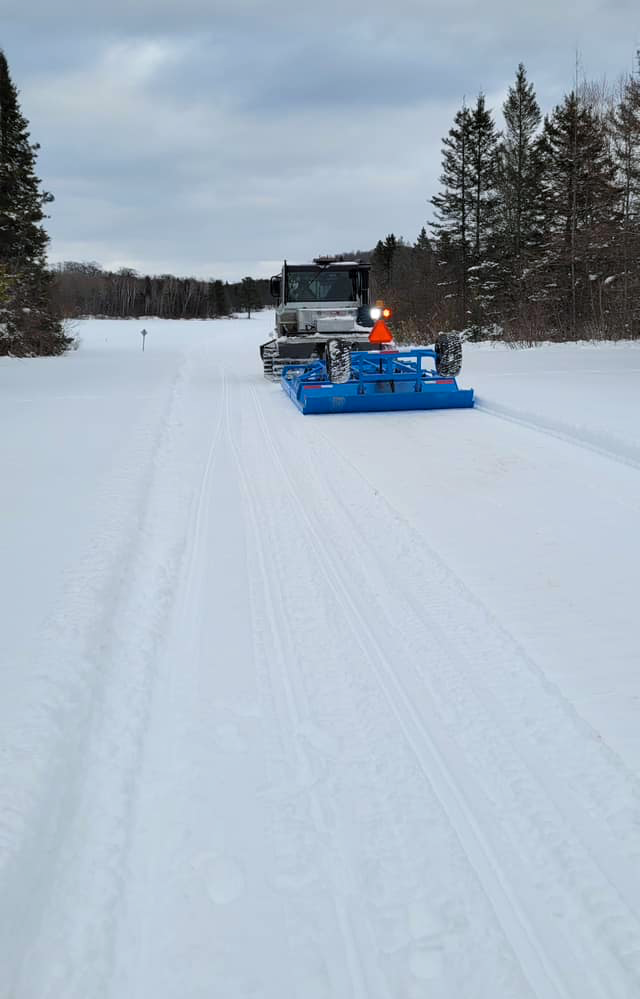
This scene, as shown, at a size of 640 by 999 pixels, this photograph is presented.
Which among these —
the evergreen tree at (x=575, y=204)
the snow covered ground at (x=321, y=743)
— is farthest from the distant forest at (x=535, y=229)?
the snow covered ground at (x=321, y=743)

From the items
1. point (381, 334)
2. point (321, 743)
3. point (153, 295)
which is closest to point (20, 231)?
point (381, 334)

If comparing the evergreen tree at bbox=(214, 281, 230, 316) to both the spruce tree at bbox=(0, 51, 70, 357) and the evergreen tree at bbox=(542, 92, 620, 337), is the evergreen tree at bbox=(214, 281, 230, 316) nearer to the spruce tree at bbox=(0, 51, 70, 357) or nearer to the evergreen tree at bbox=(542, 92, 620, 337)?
the spruce tree at bbox=(0, 51, 70, 357)

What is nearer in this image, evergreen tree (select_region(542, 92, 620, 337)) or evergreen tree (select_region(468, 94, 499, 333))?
evergreen tree (select_region(542, 92, 620, 337))

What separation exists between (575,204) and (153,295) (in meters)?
104

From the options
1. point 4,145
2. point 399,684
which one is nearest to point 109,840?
point 399,684

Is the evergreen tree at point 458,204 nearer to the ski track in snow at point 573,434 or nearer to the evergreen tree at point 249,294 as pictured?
the ski track in snow at point 573,434

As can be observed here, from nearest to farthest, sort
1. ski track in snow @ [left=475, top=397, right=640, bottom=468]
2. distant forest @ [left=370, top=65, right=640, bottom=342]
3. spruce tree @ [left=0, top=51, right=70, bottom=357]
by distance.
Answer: ski track in snow @ [left=475, top=397, right=640, bottom=468] < distant forest @ [left=370, top=65, right=640, bottom=342] < spruce tree @ [left=0, top=51, right=70, bottom=357]

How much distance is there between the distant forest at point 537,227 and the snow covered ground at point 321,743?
20489mm

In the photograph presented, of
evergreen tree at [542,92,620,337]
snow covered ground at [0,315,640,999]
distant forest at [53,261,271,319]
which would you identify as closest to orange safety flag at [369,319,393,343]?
snow covered ground at [0,315,640,999]

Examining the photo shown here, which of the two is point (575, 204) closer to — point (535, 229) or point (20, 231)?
point (535, 229)

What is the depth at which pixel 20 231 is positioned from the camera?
1115 inches

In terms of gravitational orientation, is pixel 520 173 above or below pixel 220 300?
below

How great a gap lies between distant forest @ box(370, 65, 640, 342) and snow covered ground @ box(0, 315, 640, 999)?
67.2ft

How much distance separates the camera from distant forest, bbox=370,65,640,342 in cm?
2525
